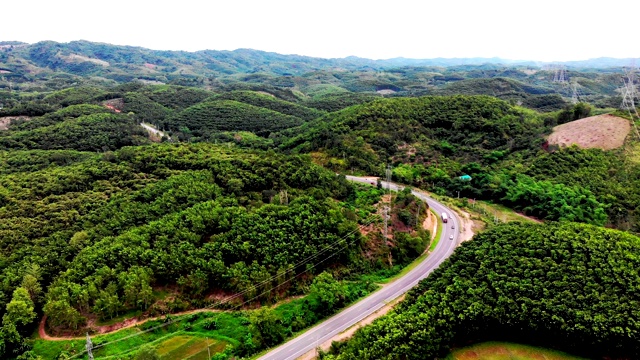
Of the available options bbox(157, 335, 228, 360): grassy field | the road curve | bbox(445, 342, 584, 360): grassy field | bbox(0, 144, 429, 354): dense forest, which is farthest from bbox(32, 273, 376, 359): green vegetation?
bbox(445, 342, 584, 360): grassy field

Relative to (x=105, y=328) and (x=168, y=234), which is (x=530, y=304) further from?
(x=105, y=328)

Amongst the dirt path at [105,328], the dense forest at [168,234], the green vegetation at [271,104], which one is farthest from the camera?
the green vegetation at [271,104]

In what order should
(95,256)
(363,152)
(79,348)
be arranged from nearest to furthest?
(79,348) < (95,256) < (363,152)

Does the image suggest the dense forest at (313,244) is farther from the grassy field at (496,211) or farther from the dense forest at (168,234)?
the grassy field at (496,211)

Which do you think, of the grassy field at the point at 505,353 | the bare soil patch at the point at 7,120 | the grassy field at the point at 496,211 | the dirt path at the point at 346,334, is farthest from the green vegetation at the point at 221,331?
the bare soil patch at the point at 7,120

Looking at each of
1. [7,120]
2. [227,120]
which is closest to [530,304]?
[227,120]

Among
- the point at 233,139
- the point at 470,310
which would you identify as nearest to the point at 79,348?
the point at 470,310

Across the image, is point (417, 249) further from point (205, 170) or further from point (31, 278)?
point (31, 278)
